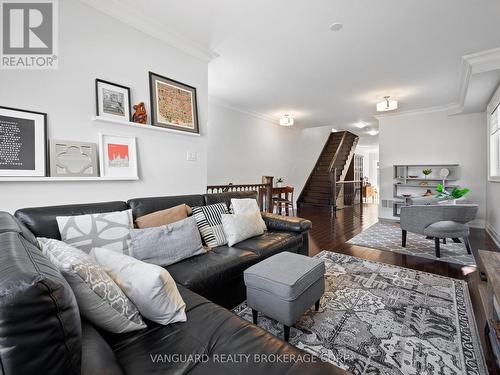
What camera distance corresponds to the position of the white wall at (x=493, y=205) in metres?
3.76

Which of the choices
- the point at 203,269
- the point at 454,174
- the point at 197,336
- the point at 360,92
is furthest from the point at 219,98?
the point at 454,174

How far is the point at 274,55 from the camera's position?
3039 millimetres

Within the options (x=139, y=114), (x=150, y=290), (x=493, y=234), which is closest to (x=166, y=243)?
(x=150, y=290)

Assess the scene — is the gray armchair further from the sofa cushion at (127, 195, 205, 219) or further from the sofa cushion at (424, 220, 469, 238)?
the sofa cushion at (127, 195, 205, 219)

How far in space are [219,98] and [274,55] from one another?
1978 mm

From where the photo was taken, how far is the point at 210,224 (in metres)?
2.27

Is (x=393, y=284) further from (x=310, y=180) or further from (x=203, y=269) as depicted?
(x=310, y=180)

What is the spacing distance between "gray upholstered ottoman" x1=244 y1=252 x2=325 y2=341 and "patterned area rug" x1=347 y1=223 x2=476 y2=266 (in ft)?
7.64

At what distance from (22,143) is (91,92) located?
2.20 feet

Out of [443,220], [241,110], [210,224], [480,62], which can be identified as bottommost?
[443,220]

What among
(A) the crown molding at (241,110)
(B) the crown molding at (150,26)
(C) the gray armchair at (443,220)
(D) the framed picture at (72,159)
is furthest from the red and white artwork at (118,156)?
(C) the gray armchair at (443,220)

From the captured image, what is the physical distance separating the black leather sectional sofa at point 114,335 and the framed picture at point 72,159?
373mm

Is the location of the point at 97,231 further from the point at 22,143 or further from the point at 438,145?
the point at 438,145

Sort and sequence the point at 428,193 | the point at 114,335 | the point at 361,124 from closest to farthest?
the point at 114,335 → the point at 428,193 → the point at 361,124
